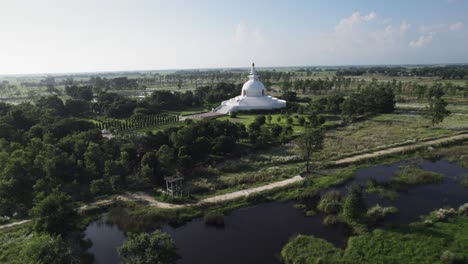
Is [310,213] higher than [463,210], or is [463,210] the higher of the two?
[463,210]

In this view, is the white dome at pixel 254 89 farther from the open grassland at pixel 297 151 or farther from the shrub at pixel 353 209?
the shrub at pixel 353 209

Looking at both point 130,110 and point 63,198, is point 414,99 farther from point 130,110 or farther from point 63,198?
point 63,198

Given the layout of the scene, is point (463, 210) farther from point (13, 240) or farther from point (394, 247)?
point (13, 240)

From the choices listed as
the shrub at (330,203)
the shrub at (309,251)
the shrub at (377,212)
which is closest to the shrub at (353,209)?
the shrub at (377,212)

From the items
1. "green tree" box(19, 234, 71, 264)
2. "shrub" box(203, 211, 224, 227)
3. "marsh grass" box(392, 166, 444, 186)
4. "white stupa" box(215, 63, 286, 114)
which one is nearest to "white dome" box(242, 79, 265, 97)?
"white stupa" box(215, 63, 286, 114)

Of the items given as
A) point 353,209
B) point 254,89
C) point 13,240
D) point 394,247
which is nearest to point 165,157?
point 13,240

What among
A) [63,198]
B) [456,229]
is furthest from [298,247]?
[63,198]

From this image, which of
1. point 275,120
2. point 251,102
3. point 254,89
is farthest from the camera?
point 254,89
